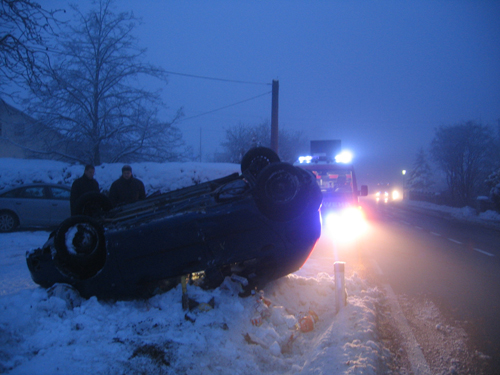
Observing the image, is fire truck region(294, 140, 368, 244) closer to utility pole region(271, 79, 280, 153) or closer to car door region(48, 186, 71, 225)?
car door region(48, 186, 71, 225)

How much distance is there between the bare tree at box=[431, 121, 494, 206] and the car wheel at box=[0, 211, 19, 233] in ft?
112

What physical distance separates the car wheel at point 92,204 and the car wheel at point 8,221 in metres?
7.25

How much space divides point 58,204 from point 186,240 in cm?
835

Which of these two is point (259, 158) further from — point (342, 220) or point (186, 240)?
point (342, 220)

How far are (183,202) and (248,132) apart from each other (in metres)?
32.8

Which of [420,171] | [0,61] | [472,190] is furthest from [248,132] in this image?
[420,171]

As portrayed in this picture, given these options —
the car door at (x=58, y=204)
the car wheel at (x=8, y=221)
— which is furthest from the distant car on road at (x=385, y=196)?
the car wheel at (x=8, y=221)

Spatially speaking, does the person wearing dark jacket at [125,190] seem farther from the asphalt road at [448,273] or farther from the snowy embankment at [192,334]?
the asphalt road at [448,273]

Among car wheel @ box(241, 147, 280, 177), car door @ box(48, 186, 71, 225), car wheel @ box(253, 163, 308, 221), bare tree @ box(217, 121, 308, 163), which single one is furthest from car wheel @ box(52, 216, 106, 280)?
bare tree @ box(217, 121, 308, 163)

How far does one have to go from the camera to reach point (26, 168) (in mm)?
13398

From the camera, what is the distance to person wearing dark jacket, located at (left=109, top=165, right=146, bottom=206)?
618 centimetres

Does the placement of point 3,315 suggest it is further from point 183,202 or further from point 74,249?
point 183,202

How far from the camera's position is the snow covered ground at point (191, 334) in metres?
2.77

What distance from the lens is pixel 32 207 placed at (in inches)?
392
